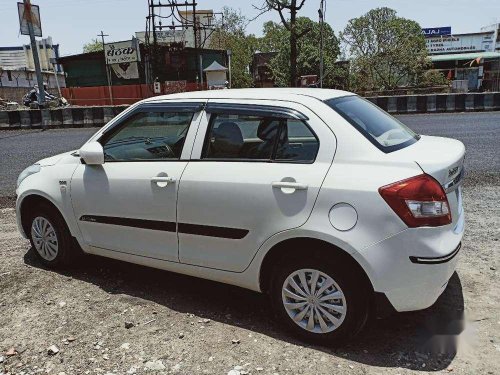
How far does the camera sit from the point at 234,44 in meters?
54.3

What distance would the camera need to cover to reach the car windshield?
3.09 m

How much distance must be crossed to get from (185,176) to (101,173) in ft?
2.94

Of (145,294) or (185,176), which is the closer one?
(185,176)

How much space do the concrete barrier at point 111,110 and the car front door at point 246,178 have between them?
1590 cm

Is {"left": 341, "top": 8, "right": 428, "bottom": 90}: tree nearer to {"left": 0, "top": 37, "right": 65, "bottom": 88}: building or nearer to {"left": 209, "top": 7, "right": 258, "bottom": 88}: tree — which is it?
{"left": 209, "top": 7, "right": 258, "bottom": 88}: tree

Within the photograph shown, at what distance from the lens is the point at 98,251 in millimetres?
4086

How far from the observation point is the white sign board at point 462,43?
7556 cm

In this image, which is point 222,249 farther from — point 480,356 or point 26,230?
point 26,230

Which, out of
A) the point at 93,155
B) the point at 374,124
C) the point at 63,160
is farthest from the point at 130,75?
the point at 374,124

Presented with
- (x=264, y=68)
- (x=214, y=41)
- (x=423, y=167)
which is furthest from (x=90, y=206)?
(x=264, y=68)

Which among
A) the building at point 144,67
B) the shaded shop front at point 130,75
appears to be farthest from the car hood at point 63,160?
the building at point 144,67

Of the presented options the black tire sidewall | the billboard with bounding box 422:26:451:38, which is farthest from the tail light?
the billboard with bounding box 422:26:451:38

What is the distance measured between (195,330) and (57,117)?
17165mm

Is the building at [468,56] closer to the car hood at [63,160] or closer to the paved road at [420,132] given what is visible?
the paved road at [420,132]
